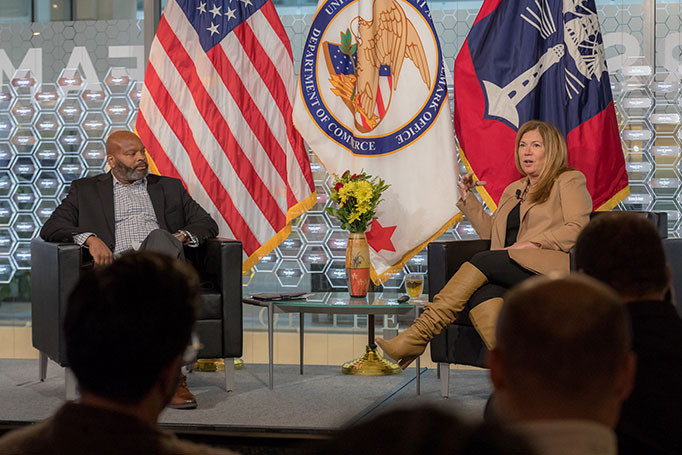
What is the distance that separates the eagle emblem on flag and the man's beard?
105 cm

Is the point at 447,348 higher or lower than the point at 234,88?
lower

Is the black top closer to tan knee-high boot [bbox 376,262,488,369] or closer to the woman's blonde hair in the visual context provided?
the woman's blonde hair

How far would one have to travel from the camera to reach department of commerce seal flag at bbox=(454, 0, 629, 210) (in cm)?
401

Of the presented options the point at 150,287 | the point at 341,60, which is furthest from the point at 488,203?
the point at 150,287

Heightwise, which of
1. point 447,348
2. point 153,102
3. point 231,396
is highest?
point 153,102

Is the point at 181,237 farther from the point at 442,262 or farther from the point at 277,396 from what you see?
the point at 442,262

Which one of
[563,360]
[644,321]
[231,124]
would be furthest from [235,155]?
[563,360]

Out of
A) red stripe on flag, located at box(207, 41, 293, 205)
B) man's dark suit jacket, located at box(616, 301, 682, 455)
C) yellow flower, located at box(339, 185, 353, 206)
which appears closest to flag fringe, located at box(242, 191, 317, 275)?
red stripe on flag, located at box(207, 41, 293, 205)

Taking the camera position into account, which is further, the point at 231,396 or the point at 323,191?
the point at 323,191

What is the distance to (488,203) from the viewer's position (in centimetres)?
409

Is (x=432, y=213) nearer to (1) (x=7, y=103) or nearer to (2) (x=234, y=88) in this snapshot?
(2) (x=234, y=88)

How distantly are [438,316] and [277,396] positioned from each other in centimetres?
79

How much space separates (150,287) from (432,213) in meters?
3.34

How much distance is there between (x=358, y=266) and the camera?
385 centimetres
